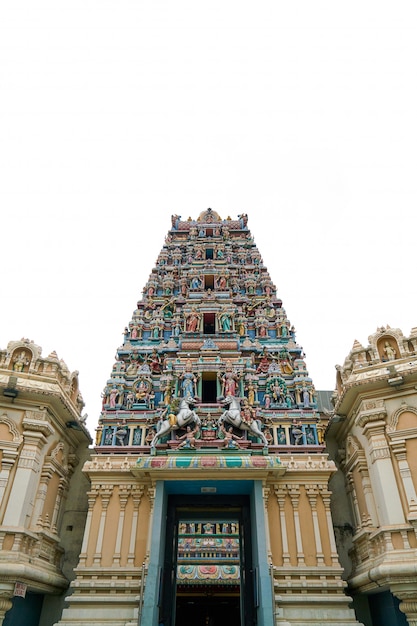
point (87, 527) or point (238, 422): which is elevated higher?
point (238, 422)

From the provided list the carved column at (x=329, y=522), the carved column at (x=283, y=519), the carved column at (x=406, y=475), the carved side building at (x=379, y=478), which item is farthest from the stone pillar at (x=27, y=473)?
the carved column at (x=406, y=475)

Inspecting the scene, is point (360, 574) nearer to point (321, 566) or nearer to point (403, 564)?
point (321, 566)

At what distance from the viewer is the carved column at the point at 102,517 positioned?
48.1 ft

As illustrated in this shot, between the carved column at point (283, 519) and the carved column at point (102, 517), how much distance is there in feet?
20.0

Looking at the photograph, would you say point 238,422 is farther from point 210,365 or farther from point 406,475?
point 406,475

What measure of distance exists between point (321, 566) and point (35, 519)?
9.78 m

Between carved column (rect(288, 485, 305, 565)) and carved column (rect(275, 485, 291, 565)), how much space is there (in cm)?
25

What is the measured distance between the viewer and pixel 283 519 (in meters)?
15.2

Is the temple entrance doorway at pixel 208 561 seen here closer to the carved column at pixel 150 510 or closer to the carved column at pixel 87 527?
the carved column at pixel 150 510

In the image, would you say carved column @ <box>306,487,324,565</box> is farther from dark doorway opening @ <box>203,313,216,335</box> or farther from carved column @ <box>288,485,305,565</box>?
dark doorway opening @ <box>203,313,216,335</box>

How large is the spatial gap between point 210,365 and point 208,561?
1279cm

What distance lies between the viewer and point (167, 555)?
15359mm

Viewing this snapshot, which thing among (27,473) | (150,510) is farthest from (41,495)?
(150,510)

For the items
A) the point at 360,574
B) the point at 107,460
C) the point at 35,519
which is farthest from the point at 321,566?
the point at 35,519
